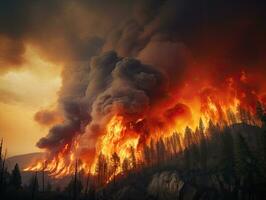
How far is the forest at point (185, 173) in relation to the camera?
67.2 metres

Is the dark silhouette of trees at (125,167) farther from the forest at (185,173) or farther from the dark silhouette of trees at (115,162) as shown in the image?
the dark silhouette of trees at (115,162)

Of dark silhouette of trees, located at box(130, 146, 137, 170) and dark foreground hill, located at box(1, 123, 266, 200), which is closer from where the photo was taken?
dark foreground hill, located at box(1, 123, 266, 200)

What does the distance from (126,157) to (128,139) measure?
9.40 m

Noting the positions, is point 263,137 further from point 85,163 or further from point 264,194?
point 85,163

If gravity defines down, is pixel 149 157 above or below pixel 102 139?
below

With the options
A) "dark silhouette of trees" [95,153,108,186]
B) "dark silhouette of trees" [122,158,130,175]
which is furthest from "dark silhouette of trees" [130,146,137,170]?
"dark silhouette of trees" [95,153,108,186]

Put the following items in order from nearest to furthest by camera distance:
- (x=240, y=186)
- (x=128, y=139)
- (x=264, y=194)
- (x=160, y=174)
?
(x=264, y=194), (x=240, y=186), (x=160, y=174), (x=128, y=139)

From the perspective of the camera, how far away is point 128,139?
12862cm

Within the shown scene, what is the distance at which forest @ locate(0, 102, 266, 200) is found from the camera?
2645 inches

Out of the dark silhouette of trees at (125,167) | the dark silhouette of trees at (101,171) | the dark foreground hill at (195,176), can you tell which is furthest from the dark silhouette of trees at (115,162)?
the dark foreground hill at (195,176)

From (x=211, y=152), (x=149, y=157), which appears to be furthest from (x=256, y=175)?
(x=149, y=157)

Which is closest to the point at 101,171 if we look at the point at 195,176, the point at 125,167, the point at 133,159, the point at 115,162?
the point at 115,162

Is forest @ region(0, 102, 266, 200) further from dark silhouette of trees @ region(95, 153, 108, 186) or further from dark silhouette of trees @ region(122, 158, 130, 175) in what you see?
dark silhouette of trees @ region(122, 158, 130, 175)

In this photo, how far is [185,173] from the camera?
94000 millimetres
